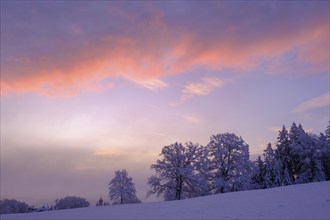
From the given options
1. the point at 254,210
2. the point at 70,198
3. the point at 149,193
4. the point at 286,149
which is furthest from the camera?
the point at 70,198

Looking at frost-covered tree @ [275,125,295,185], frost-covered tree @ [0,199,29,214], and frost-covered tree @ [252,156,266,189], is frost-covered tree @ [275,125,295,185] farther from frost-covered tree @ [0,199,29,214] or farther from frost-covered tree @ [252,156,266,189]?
frost-covered tree @ [0,199,29,214]

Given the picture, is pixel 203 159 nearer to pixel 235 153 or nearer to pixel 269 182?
pixel 235 153

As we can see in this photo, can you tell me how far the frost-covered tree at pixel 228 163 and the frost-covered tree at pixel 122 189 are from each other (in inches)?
834

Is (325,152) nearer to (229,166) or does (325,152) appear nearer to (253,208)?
(229,166)

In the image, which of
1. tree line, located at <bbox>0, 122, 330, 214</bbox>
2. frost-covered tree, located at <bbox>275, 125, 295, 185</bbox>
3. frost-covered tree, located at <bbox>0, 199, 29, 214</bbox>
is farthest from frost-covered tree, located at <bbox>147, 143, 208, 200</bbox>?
frost-covered tree, located at <bbox>0, 199, 29, 214</bbox>

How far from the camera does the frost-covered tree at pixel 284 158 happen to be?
59.6 m

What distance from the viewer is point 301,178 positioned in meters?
57.5

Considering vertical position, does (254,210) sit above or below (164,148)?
below

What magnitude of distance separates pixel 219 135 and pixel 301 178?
15.2m

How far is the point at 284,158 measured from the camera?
63281 mm

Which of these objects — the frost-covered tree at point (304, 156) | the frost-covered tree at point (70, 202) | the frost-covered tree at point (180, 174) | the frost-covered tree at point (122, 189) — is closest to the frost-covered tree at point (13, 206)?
the frost-covered tree at point (70, 202)

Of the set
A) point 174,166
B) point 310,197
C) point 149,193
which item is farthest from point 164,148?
point 310,197

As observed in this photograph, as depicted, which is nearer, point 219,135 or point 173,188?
point 173,188

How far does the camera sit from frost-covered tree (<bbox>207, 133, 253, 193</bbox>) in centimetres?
5506
